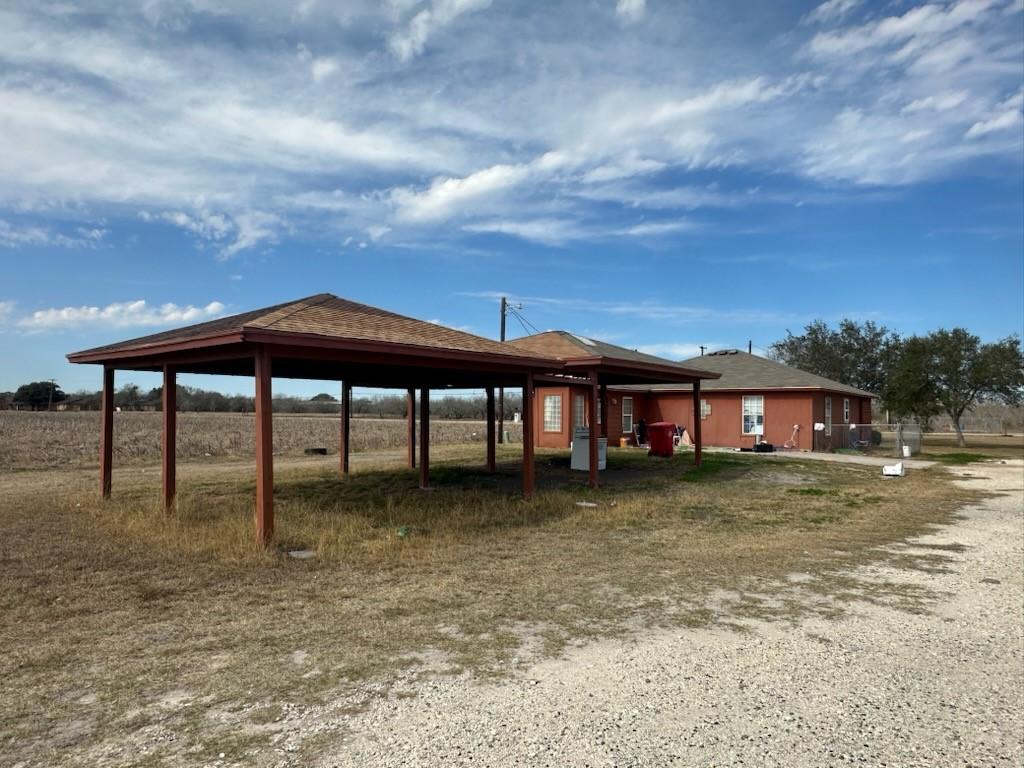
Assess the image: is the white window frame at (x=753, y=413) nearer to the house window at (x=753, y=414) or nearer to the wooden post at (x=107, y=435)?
the house window at (x=753, y=414)

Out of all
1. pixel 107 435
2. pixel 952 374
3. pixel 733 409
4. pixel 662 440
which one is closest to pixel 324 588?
pixel 107 435

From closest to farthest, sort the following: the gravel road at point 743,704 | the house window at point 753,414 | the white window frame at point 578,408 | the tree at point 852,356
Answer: the gravel road at point 743,704, the white window frame at point 578,408, the house window at point 753,414, the tree at point 852,356

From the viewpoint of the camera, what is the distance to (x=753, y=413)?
85.5 feet

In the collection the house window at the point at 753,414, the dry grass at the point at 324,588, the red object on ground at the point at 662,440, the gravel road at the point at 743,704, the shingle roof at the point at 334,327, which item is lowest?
the gravel road at the point at 743,704

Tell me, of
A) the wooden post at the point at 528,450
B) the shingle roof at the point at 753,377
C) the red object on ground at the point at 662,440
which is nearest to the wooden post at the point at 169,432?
the wooden post at the point at 528,450

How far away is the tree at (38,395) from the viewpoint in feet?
220

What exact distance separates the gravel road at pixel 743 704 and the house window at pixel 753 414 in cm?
2106

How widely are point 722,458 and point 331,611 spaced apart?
17.2 meters

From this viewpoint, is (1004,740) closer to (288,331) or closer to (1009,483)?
(288,331)

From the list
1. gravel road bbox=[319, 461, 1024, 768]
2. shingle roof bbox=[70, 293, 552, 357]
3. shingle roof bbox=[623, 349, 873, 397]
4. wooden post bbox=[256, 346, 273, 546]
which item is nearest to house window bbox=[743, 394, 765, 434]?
shingle roof bbox=[623, 349, 873, 397]

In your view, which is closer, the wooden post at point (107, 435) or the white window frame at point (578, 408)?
the wooden post at point (107, 435)

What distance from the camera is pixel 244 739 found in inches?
129

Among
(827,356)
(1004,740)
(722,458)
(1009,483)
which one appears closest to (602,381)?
(722,458)

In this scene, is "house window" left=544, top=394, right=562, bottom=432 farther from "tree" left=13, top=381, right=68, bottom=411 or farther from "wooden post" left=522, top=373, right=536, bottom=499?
"tree" left=13, top=381, right=68, bottom=411
